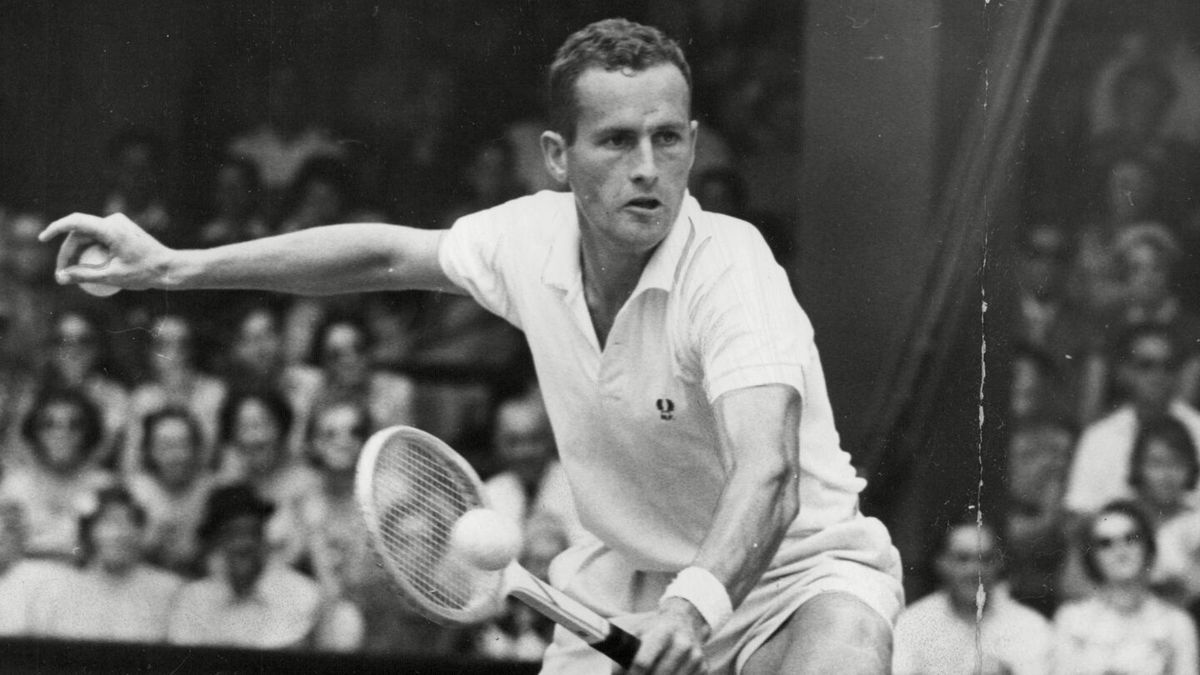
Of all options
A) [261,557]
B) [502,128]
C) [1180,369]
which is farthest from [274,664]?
[1180,369]

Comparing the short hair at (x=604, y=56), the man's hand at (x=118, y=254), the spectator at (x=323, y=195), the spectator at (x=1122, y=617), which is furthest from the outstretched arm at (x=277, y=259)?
the spectator at (x=1122, y=617)

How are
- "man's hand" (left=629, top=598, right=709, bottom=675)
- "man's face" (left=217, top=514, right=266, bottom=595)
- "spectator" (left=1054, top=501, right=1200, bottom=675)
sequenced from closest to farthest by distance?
"man's hand" (left=629, top=598, right=709, bottom=675), "spectator" (left=1054, top=501, right=1200, bottom=675), "man's face" (left=217, top=514, right=266, bottom=595)

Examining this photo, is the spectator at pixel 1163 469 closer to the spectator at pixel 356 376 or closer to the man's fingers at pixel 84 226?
the spectator at pixel 356 376

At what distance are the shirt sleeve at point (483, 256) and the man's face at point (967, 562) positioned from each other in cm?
164

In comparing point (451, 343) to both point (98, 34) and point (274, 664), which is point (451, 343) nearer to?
point (274, 664)

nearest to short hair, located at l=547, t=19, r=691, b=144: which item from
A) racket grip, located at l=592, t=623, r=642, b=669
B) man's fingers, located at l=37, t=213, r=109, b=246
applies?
man's fingers, located at l=37, t=213, r=109, b=246

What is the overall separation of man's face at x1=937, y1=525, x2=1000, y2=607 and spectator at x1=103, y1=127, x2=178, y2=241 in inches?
92.3

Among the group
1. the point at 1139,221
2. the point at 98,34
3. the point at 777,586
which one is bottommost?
the point at 777,586

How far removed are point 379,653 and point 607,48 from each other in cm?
223

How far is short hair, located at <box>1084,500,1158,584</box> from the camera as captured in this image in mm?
5199

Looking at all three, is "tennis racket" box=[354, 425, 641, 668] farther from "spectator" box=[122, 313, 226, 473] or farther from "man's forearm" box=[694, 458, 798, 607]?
"spectator" box=[122, 313, 226, 473]

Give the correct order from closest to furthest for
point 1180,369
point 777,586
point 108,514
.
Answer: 1. point 777,586
2. point 1180,369
3. point 108,514

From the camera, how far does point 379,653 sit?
5348mm

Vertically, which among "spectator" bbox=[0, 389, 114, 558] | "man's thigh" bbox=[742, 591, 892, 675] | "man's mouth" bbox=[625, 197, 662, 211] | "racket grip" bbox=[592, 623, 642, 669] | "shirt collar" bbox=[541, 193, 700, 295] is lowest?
"spectator" bbox=[0, 389, 114, 558]
